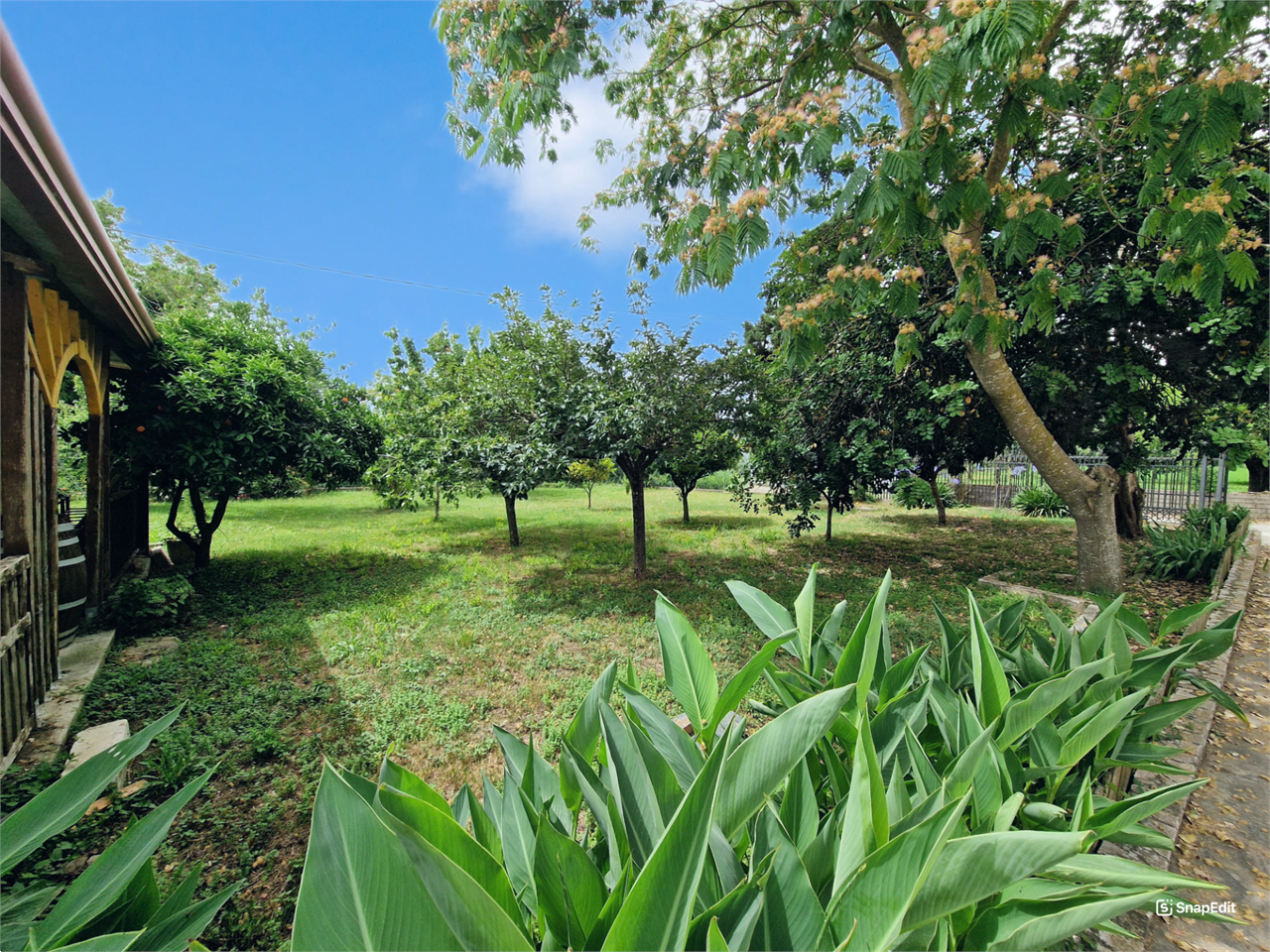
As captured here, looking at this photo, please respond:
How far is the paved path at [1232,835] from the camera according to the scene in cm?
150

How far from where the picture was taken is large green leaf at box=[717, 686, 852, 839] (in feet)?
2.93

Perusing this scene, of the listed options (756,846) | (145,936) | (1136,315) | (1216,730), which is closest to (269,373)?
(145,936)

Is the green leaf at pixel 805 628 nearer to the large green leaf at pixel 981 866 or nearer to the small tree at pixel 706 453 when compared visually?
the large green leaf at pixel 981 866

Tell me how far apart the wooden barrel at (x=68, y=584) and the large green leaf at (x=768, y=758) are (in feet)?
19.1

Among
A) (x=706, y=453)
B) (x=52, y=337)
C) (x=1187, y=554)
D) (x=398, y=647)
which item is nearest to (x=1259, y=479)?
(x=1187, y=554)

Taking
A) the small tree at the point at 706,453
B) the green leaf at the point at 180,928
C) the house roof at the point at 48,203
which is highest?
the house roof at the point at 48,203

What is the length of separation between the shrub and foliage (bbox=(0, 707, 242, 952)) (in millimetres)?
282

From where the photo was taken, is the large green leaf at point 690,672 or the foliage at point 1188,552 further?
the foliage at point 1188,552

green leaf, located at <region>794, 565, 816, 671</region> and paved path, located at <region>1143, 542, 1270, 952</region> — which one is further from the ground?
green leaf, located at <region>794, 565, 816, 671</region>

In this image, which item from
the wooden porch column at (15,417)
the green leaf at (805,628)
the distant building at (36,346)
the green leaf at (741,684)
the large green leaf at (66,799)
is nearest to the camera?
the large green leaf at (66,799)

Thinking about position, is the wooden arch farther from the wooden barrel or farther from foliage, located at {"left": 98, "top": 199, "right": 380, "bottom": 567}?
the wooden barrel

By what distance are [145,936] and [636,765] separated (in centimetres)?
81

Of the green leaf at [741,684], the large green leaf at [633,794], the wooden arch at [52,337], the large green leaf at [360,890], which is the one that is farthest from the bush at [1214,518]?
the wooden arch at [52,337]

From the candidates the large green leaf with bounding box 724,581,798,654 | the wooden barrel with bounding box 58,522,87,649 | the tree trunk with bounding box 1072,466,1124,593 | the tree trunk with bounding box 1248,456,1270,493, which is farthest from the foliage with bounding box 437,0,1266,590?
the tree trunk with bounding box 1248,456,1270,493
